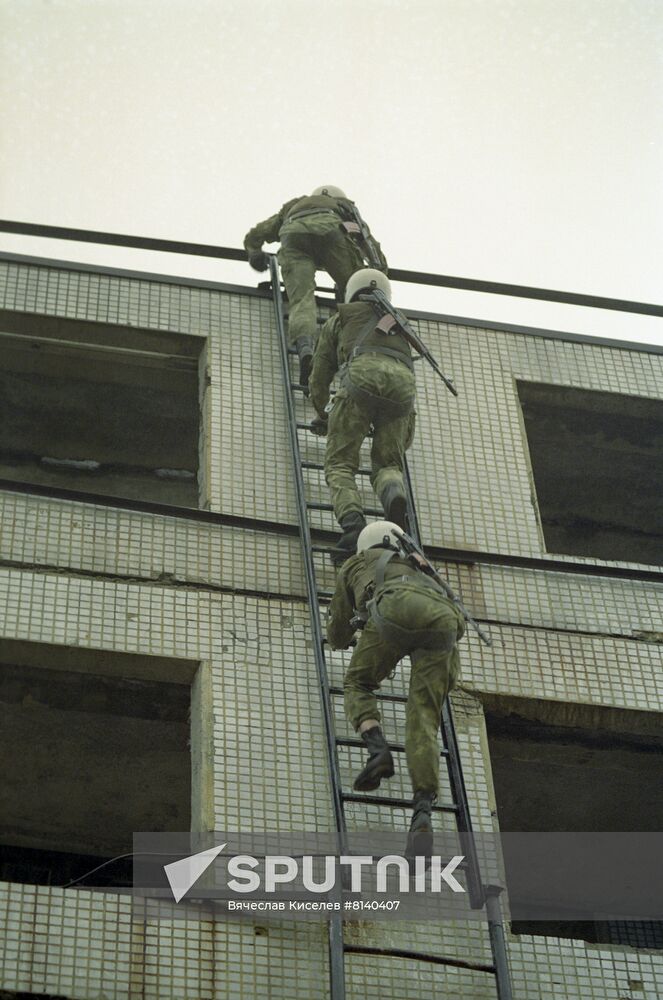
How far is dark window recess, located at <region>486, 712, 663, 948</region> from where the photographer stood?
10281mm

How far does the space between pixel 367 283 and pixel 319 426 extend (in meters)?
1.08

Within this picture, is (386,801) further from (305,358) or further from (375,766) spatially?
(305,358)

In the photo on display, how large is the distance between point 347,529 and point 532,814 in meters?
3.21

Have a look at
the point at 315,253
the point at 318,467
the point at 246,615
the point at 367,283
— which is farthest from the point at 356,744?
the point at 315,253

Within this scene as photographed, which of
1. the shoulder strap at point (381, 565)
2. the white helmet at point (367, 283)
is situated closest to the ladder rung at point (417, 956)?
the shoulder strap at point (381, 565)

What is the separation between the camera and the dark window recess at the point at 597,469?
40.1 feet

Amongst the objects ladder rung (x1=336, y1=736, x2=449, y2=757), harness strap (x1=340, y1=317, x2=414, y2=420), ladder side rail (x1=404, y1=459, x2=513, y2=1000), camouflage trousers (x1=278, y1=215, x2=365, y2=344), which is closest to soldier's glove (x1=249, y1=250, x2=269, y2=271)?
camouflage trousers (x1=278, y1=215, x2=365, y2=344)

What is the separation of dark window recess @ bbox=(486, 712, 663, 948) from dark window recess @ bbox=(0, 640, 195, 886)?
2195mm

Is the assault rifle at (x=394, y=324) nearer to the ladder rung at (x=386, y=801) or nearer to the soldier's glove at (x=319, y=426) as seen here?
the soldier's glove at (x=319, y=426)

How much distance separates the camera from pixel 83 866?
1121cm

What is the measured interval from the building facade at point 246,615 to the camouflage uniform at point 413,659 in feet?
2.19

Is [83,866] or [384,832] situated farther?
[83,866]

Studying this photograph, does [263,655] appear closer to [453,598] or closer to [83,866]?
[453,598]

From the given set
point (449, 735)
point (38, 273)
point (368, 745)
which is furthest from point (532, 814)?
point (38, 273)
